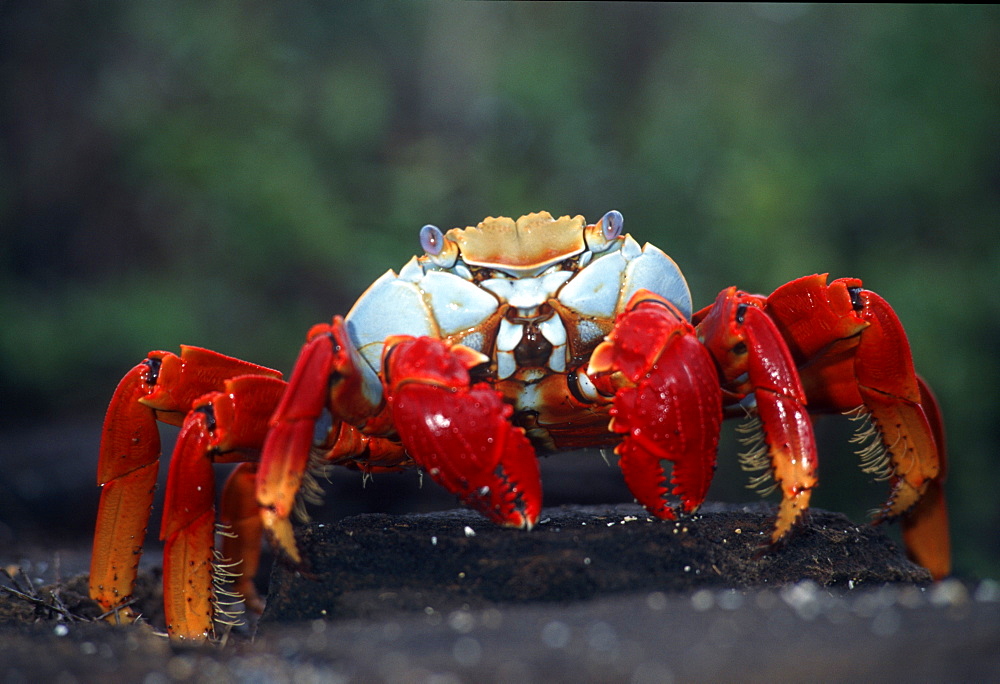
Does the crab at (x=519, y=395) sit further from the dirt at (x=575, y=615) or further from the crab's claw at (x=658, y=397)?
the dirt at (x=575, y=615)

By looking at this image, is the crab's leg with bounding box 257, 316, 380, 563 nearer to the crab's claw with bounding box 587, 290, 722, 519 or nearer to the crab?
the crab

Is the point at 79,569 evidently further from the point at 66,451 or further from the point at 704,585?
the point at 704,585

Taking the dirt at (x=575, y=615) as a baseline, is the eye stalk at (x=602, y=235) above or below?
above

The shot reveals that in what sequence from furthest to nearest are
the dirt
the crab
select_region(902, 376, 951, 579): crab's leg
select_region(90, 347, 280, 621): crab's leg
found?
select_region(902, 376, 951, 579): crab's leg < select_region(90, 347, 280, 621): crab's leg < the crab < the dirt

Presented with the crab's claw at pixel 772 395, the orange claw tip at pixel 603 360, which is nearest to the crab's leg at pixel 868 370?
the crab's claw at pixel 772 395

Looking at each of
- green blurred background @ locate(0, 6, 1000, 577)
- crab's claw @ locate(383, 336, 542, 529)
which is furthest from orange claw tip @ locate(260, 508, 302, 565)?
green blurred background @ locate(0, 6, 1000, 577)

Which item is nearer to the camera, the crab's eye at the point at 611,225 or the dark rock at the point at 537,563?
the dark rock at the point at 537,563

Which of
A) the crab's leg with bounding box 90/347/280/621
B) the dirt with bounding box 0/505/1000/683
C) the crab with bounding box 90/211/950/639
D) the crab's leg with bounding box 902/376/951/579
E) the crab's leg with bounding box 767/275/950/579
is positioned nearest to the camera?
the dirt with bounding box 0/505/1000/683
